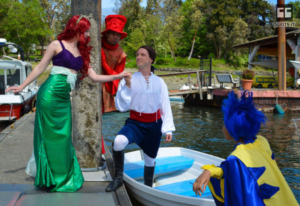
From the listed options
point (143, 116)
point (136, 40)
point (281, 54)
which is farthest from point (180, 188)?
point (136, 40)

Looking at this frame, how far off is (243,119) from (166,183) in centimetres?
333

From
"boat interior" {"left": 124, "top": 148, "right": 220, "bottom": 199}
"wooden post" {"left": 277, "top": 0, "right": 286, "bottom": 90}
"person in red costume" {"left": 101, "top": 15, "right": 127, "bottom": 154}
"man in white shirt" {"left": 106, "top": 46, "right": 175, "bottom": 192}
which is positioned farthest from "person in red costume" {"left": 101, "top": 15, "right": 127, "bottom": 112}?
"wooden post" {"left": 277, "top": 0, "right": 286, "bottom": 90}

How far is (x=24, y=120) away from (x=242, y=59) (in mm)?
46527

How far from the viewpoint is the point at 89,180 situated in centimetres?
407

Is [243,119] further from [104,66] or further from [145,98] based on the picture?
[104,66]

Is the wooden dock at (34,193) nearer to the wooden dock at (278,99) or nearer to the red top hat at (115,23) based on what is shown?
the red top hat at (115,23)

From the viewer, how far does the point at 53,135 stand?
3.51 meters

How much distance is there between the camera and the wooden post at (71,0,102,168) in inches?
171

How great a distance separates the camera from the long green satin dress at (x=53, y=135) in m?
3.47

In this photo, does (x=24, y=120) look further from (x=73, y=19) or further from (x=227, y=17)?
(x=227, y=17)

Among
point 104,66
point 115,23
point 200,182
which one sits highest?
point 115,23

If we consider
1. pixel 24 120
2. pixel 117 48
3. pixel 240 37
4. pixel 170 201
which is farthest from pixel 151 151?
pixel 240 37

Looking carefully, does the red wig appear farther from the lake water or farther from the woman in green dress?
the lake water

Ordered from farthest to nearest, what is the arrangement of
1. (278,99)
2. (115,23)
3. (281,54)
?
(281,54) → (278,99) → (115,23)
